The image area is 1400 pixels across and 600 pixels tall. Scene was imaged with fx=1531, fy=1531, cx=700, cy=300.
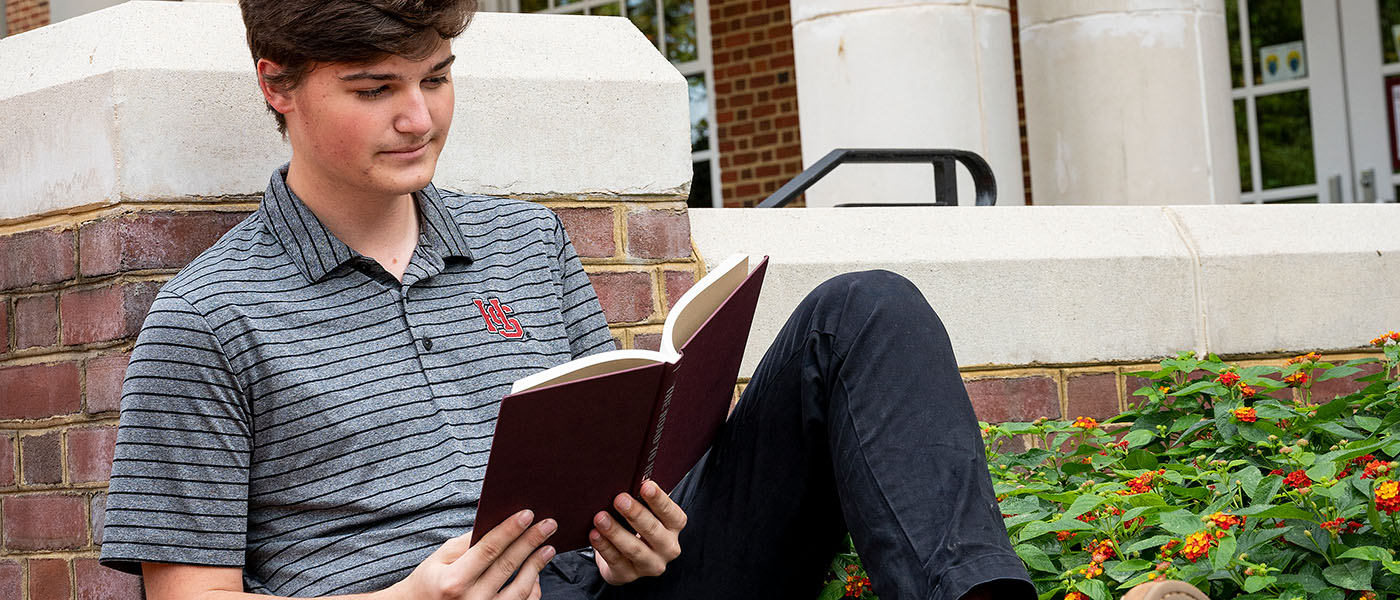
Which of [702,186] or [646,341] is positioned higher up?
[702,186]

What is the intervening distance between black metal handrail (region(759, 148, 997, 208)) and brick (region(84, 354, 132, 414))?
143 centimetres

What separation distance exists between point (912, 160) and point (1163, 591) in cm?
198

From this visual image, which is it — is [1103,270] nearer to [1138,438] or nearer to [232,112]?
[1138,438]

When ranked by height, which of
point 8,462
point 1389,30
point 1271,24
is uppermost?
point 1271,24

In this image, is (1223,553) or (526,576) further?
(1223,553)

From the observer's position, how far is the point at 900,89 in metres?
4.52

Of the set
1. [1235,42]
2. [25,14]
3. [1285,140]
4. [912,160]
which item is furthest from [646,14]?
[912,160]

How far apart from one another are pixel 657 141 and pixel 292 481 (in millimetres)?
1080

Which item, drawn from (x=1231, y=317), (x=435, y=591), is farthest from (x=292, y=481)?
(x=1231, y=317)

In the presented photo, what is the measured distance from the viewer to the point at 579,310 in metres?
2.20

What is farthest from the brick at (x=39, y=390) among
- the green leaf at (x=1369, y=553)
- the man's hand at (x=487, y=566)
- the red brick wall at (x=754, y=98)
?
the red brick wall at (x=754, y=98)

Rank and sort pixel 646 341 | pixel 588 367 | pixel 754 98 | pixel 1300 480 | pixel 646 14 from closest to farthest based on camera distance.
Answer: pixel 588 367 → pixel 1300 480 → pixel 646 341 → pixel 754 98 → pixel 646 14

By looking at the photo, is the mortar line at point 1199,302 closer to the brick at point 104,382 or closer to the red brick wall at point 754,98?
the brick at point 104,382

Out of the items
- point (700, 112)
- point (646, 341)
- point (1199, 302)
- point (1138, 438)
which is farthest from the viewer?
point (700, 112)
